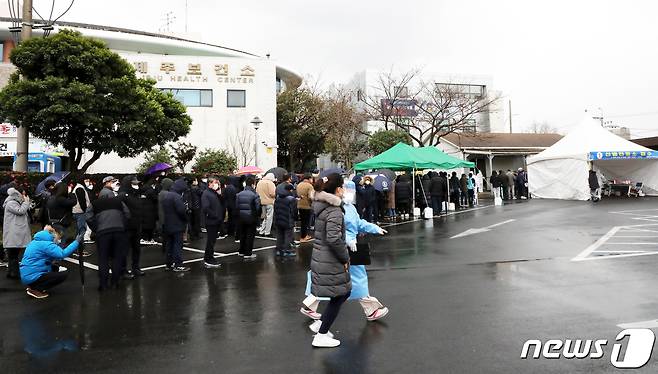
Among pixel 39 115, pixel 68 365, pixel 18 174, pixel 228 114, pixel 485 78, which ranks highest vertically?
pixel 485 78

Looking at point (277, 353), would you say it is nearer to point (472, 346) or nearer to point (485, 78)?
point (472, 346)

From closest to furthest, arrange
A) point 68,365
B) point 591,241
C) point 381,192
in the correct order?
point 68,365 < point 591,241 < point 381,192

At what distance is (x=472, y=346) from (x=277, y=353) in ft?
6.20

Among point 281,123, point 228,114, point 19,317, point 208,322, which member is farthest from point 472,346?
point 281,123

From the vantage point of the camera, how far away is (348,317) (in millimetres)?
5551

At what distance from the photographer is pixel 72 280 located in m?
8.08

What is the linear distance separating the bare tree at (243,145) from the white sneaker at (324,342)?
2382 cm

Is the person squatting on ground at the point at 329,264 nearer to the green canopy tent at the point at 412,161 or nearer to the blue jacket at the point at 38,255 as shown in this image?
the blue jacket at the point at 38,255
